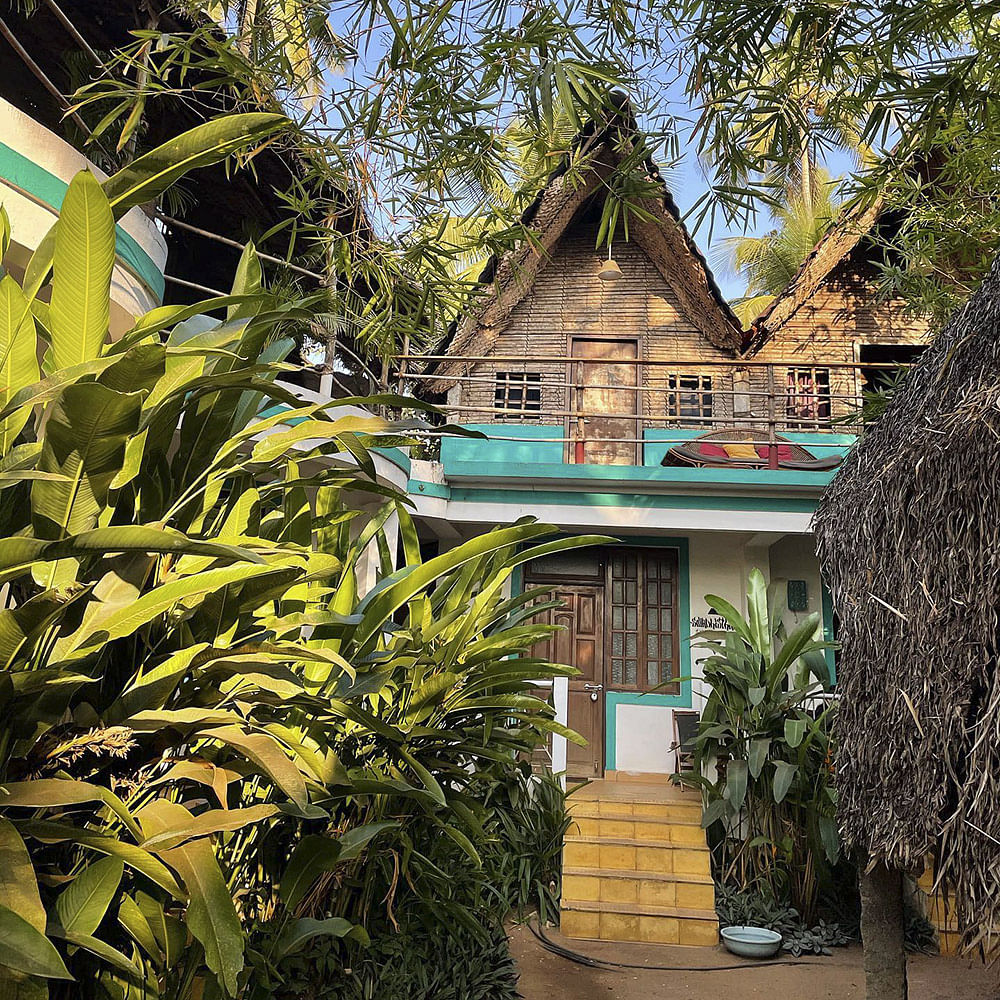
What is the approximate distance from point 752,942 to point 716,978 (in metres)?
0.38

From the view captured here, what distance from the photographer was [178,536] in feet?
3.05

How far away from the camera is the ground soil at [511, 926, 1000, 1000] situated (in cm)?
427

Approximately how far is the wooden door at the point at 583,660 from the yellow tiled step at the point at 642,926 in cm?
275

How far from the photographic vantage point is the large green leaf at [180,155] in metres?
1.17

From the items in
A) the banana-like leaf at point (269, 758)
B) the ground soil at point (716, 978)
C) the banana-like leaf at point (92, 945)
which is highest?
the banana-like leaf at point (269, 758)

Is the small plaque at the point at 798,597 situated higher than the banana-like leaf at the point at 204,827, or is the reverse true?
the small plaque at the point at 798,597

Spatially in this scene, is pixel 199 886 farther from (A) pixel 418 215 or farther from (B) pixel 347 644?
(A) pixel 418 215

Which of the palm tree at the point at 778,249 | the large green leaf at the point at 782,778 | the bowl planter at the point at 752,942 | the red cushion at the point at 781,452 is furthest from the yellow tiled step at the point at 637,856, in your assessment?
the palm tree at the point at 778,249

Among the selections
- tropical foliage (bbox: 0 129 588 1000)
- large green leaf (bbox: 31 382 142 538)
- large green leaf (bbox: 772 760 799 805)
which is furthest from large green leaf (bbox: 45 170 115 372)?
large green leaf (bbox: 772 760 799 805)

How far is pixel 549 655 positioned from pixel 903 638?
5.77m

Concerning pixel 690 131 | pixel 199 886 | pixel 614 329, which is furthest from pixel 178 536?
pixel 614 329

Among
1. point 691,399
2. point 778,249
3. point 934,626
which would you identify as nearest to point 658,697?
point 691,399

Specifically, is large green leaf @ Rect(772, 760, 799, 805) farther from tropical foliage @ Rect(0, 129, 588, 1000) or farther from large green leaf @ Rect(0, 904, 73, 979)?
large green leaf @ Rect(0, 904, 73, 979)

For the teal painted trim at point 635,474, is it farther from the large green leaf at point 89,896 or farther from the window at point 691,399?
the large green leaf at point 89,896
